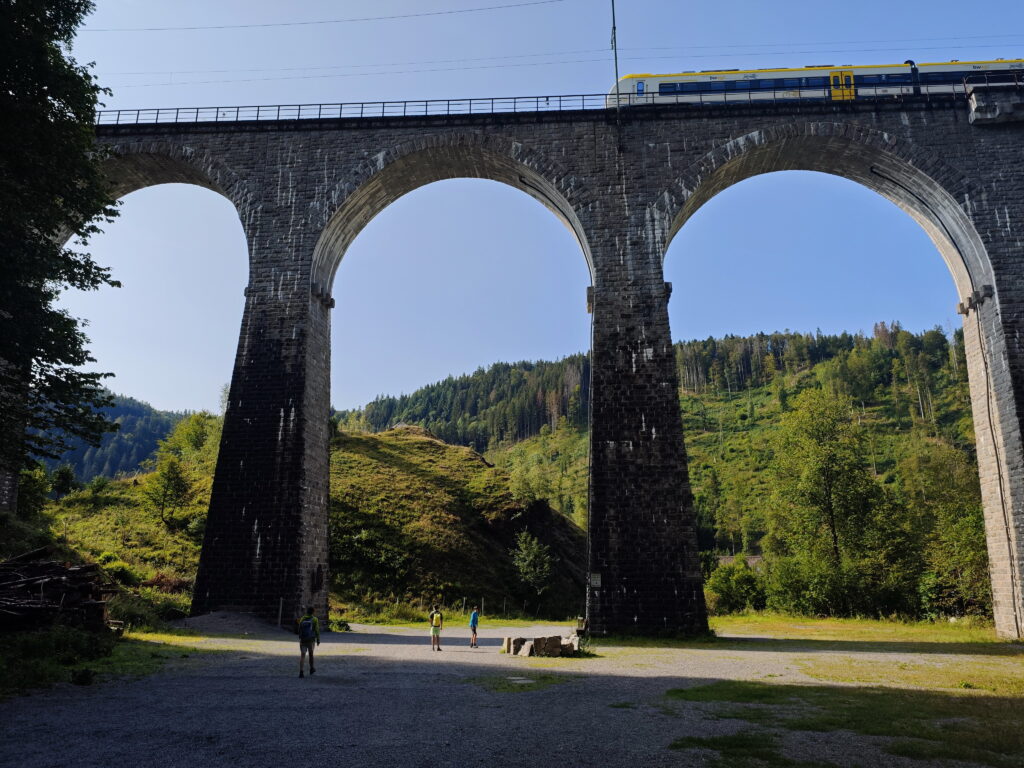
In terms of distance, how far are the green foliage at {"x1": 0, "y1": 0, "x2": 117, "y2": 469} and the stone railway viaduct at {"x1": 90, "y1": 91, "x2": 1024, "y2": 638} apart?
7.29 meters

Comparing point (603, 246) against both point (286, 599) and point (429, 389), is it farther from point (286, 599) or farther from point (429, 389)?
point (429, 389)

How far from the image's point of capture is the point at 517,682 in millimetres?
12203

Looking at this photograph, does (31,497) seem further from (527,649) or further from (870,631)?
(870,631)

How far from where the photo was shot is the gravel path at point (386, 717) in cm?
718

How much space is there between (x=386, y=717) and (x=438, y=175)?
68.0 ft

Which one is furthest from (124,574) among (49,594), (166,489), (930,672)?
(930,672)

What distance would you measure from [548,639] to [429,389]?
6724 inches

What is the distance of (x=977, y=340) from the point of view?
22.3 meters

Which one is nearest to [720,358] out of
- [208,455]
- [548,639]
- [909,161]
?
[208,455]

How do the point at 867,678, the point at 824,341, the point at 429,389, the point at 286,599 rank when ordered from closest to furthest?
the point at 867,678, the point at 286,599, the point at 824,341, the point at 429,389

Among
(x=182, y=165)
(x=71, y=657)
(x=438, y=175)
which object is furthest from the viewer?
(x=438, y=175)

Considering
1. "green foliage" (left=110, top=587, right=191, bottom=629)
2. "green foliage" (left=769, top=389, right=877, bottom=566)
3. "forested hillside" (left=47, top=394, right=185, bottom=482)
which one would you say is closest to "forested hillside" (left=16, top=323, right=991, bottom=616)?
"green foliage" (left=769, top=389, right=877, bottom=566)

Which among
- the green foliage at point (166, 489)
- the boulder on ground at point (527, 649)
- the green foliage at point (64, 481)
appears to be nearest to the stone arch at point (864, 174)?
the boulder on ground at point (527, 649)

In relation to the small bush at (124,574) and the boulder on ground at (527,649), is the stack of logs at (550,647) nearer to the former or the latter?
the boulder on ground at (527,649)
